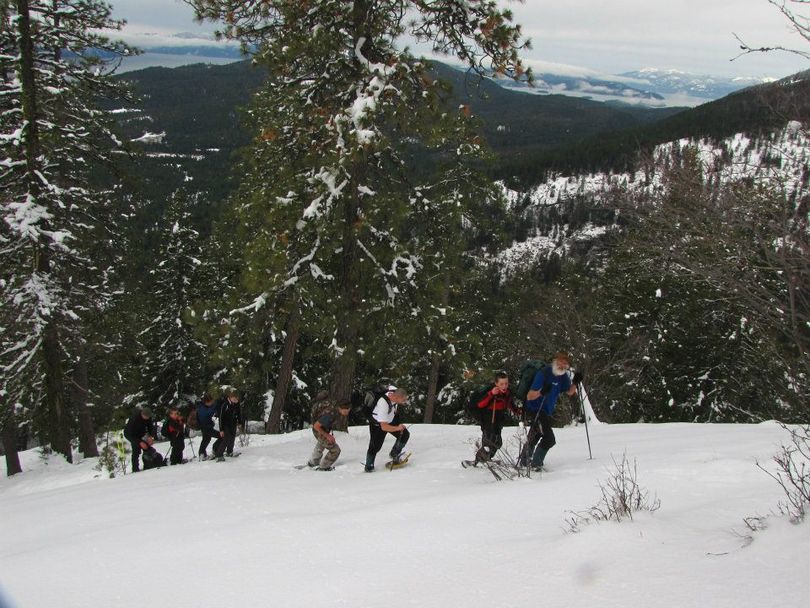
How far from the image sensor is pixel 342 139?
897 cm

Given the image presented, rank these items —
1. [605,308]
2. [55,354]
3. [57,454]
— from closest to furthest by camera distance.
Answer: [55,354] < [57,454] < [605,308]

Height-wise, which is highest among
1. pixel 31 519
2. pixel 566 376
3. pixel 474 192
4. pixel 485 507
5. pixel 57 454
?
pixel 474 192

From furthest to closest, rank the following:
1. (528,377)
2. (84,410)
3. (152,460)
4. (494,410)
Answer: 1. (84,410)
2. (152,460)
3. (494,410)
4. (528,377)

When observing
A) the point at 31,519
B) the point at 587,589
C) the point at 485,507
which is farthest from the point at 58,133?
the point at 587,589

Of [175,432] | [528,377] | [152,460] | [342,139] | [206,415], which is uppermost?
[342,139]

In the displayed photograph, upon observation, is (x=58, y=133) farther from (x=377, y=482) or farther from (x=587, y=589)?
(x=587, y=589)

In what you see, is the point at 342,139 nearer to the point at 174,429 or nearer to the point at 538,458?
the point at 538,458

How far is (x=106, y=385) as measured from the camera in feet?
70.2

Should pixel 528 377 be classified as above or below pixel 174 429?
above

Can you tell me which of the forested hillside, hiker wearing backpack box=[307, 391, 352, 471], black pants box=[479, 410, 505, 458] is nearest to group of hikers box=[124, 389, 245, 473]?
the forested hillside

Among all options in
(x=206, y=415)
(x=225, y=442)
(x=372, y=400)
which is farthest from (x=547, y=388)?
(x=206, y=415)

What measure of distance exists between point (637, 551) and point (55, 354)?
14.3 m

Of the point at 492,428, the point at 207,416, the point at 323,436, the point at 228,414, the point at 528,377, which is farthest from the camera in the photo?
the point at 207,416

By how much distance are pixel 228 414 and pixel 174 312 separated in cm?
1632
